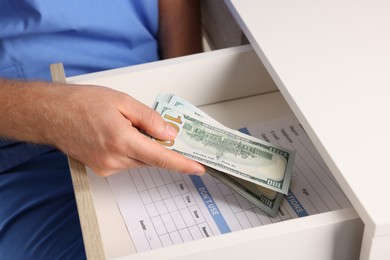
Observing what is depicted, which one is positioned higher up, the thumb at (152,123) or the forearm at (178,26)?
the thumb at (152,123)

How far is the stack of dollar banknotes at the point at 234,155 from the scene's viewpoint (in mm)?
800

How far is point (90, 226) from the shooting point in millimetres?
673

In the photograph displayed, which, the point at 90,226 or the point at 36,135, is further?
the point at 36,135

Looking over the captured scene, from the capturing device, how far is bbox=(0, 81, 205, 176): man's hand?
75cm

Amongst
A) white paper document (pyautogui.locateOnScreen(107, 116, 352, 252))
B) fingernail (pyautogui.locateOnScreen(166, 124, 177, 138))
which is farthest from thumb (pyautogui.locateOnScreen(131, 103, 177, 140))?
white paper document (pyautogui.locateOnScreen(107, 116, 352, 252))

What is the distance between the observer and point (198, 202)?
0.85m

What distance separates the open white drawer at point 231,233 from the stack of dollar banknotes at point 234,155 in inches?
3.8

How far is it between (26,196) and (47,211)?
48mm

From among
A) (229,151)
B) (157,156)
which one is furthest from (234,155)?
(157,156)

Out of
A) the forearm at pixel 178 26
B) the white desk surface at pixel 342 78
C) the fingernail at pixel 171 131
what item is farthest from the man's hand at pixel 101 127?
the forearm at pixel 178 26

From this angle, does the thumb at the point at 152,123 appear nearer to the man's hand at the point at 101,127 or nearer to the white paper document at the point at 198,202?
the man's hand at the point at 101,127

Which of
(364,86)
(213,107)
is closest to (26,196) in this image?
(213,107)

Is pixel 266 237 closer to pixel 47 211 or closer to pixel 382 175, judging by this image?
pixel 382 175

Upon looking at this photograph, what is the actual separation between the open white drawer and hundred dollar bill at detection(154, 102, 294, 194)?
103 millimetres
